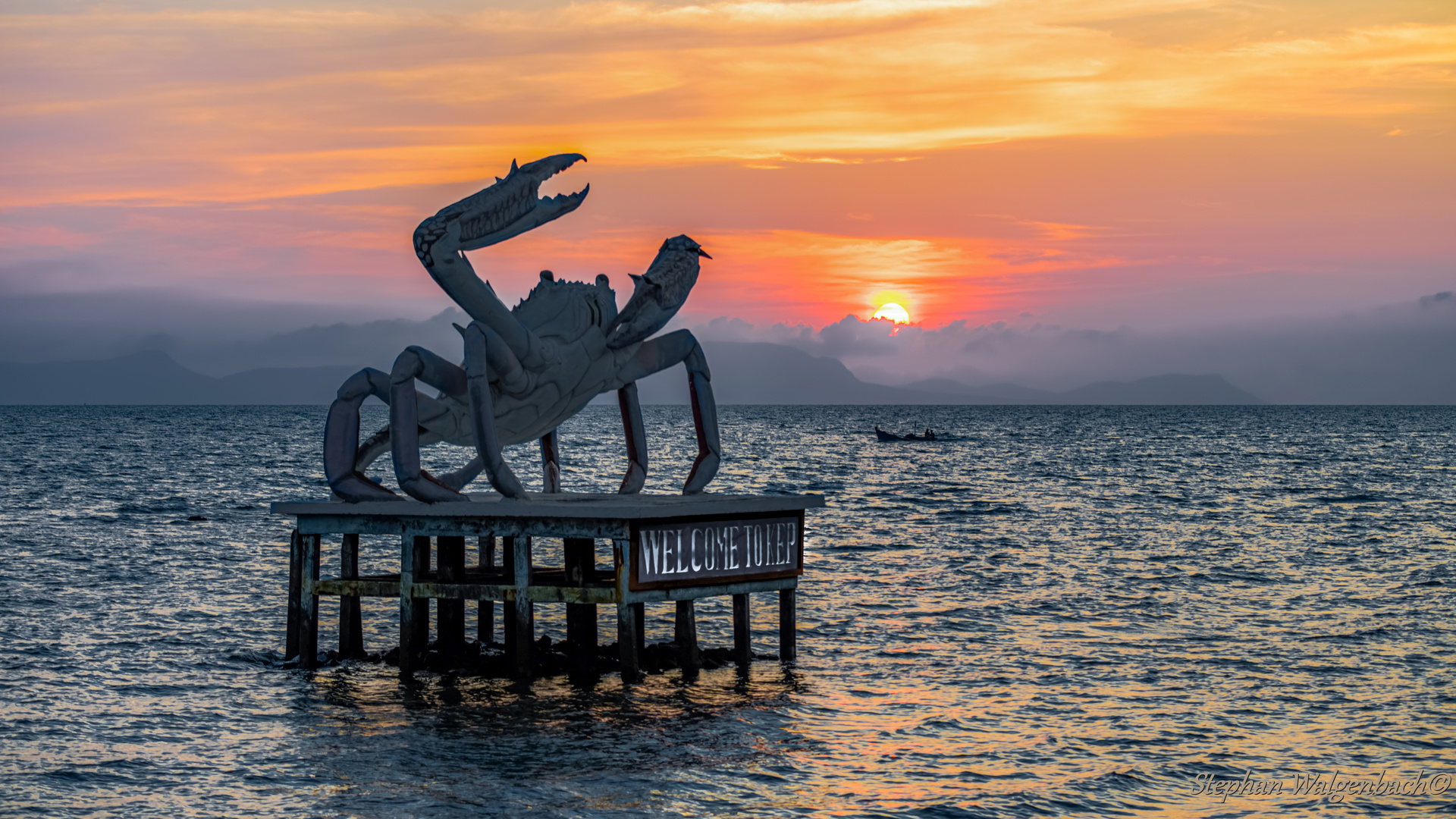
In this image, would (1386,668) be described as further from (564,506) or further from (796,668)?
(564,506)

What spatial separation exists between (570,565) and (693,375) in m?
2.96

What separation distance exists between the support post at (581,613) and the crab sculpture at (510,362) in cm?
95

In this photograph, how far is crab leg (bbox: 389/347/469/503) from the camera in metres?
16.7

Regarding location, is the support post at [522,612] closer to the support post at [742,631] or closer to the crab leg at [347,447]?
the crab leg at [347,447]

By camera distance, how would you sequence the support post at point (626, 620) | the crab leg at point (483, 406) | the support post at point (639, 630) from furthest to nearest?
the support post at point (639, 630), the crab leg at point (483, 406), the support post at point (626, 620)

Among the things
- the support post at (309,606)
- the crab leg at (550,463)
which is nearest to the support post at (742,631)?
the crab leg at (550,463)

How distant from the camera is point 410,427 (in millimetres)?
16875

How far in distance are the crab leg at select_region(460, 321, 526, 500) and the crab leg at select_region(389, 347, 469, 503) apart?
62cm

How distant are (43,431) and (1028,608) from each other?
136 metres

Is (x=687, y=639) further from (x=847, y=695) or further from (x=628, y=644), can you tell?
(x=847, y=695)

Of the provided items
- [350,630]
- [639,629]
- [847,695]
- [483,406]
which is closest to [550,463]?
[639,629]

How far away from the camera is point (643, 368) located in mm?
18297

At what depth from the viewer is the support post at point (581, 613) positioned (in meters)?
17.1

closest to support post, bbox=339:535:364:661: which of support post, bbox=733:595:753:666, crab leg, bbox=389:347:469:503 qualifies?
crab leg, bbox=389:347:469:503
